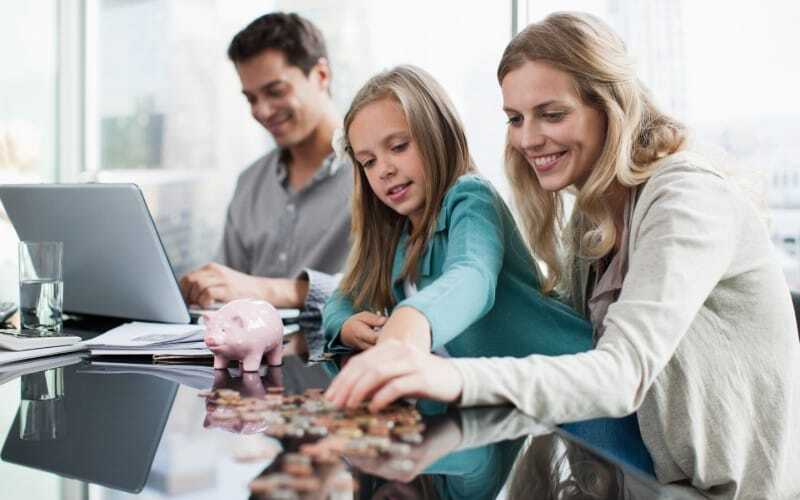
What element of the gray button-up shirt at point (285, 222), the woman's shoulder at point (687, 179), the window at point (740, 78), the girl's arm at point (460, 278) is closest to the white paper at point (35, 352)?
the girl's arm at point (460, 278)

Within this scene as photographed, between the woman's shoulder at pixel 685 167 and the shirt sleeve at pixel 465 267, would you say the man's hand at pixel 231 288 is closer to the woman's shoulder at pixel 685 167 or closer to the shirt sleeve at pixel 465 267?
the shirt sleeve at pixel 465 267

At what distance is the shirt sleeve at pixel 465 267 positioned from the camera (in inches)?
42.8

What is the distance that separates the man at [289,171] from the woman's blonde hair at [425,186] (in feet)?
2.64

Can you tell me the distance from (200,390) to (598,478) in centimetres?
53

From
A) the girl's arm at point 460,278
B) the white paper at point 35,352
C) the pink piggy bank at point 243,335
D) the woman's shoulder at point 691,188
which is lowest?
the white paper at point 35,352

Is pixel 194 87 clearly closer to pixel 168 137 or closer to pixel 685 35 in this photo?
pixel 168 137

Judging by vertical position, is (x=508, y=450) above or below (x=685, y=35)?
below

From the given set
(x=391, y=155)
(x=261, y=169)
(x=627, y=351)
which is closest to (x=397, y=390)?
(x=627, y=351)

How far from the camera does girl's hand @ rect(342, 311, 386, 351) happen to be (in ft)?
4.29

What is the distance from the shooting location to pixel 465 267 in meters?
1.20

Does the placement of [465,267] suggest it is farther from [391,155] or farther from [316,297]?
[316,297]

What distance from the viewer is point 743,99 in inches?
102

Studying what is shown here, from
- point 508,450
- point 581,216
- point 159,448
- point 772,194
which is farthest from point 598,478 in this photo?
point 772,194

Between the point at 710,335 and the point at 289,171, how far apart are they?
1.68 metres
